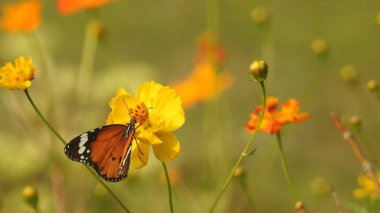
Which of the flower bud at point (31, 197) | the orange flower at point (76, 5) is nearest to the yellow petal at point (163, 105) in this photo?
the flower bud at point (31, 197)

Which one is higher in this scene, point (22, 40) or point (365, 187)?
point (22, 40)

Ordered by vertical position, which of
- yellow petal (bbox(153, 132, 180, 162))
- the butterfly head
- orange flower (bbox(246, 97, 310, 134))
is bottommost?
orange flower (bbox(246, 97, 310, 134))

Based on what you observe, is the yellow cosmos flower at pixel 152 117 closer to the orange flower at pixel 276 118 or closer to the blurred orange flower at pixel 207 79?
the orange flower at pixel 276 118

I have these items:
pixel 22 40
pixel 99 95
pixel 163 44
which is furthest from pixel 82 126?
pixel 163 44

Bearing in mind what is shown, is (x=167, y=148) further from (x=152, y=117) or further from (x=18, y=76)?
(x=18, y=76)

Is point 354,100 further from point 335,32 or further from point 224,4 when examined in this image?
point 224,4

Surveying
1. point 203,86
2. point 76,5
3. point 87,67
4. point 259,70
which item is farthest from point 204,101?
point 259,70

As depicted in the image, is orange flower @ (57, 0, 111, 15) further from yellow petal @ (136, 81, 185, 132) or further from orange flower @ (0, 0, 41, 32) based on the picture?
yellow petal @ (136, 81, 185, 132)

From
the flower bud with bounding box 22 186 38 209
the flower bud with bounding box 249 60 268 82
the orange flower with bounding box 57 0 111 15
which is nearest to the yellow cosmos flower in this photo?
the flower bud with bounding box 249 60 268 82
